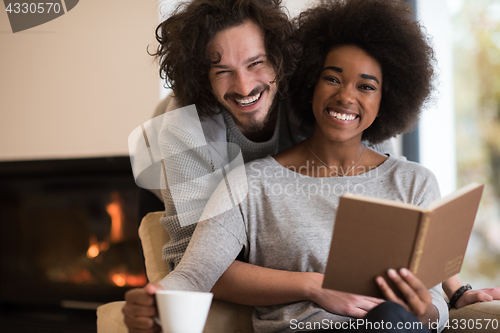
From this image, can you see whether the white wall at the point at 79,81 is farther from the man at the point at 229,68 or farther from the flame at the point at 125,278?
the man at the point at 229,68

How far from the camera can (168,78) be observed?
4.90 feet

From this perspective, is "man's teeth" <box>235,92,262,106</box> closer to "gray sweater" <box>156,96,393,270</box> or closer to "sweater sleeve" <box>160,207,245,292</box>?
"gray sweater" <box>156,96,393,270</box>

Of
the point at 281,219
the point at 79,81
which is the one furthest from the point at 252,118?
the point at 79,81

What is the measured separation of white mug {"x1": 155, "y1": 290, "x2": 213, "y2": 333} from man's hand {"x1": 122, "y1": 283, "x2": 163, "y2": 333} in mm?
70

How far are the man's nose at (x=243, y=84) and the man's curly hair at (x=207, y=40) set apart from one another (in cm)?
10

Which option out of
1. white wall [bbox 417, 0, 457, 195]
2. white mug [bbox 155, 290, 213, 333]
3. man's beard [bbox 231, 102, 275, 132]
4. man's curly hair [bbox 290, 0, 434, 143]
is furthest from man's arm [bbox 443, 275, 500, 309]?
white wall [bbox 417, 0, 457, 195]

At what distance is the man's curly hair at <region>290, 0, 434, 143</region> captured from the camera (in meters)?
1.25

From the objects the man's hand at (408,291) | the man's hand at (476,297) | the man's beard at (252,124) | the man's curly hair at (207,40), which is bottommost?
the man's hand at (476,297)

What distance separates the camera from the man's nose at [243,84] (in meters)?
1.29

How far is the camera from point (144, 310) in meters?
0.78

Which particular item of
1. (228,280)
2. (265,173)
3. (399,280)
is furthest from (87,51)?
(399,280)

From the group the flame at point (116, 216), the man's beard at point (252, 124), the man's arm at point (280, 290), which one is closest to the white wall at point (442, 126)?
the man's beard at point (252, 124)

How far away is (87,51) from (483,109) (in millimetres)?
2214

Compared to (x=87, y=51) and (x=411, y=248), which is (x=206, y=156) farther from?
(x=87, y=51)
